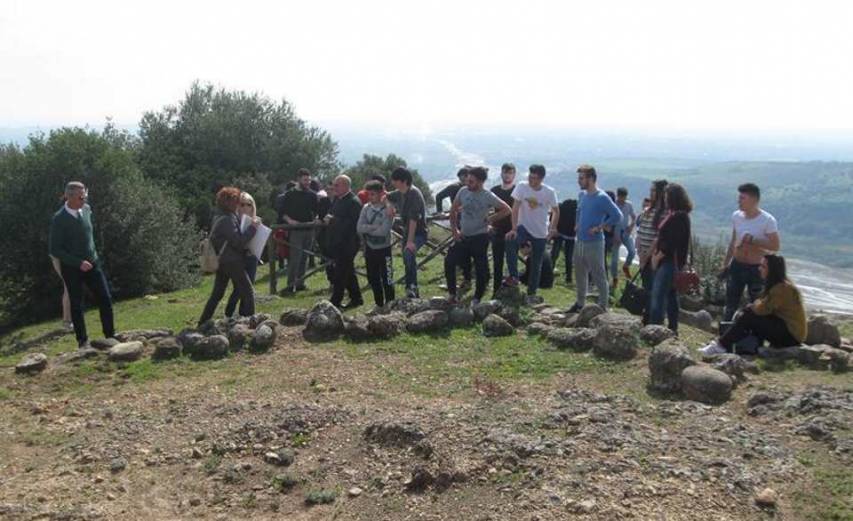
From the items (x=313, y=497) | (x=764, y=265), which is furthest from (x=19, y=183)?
(x=764, y=265)

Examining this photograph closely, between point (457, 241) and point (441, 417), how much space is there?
16.8 feet

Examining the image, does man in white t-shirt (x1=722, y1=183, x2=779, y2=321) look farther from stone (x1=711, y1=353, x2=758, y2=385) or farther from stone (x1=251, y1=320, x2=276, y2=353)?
stone (x1=251, y1=320, x2=276, y2=353)

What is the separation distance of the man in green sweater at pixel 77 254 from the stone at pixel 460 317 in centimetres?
513

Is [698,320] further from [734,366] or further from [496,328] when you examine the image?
[734,366]

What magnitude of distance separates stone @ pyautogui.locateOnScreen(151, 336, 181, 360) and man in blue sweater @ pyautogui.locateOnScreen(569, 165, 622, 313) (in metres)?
6.13

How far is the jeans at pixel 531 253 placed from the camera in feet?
43.1

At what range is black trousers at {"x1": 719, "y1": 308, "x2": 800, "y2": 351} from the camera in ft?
32.3

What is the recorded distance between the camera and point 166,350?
10383mm

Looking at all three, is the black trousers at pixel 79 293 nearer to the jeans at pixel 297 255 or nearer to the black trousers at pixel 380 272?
the black trousers at pixel 380 272

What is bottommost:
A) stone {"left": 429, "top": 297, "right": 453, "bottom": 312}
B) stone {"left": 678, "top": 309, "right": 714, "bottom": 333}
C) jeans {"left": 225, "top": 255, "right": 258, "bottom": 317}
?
stone {"left": 678, "top": 309, "right": 714, "bottom": 333}

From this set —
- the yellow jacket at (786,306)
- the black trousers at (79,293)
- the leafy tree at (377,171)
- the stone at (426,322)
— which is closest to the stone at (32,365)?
the black trousers at (79,293)

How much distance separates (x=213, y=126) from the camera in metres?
39.2

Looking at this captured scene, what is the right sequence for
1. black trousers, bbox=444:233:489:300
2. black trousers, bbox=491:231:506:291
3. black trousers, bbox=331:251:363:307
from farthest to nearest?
black trousers, bbox=491:231:506:291 → black trousers, bbox=331:251:363:307 → black trousers, bbox=444:233:489:300

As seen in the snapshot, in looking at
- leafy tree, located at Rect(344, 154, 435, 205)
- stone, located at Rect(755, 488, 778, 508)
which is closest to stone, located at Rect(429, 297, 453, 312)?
stone, located at Rect(755, 488, 778, 508)
